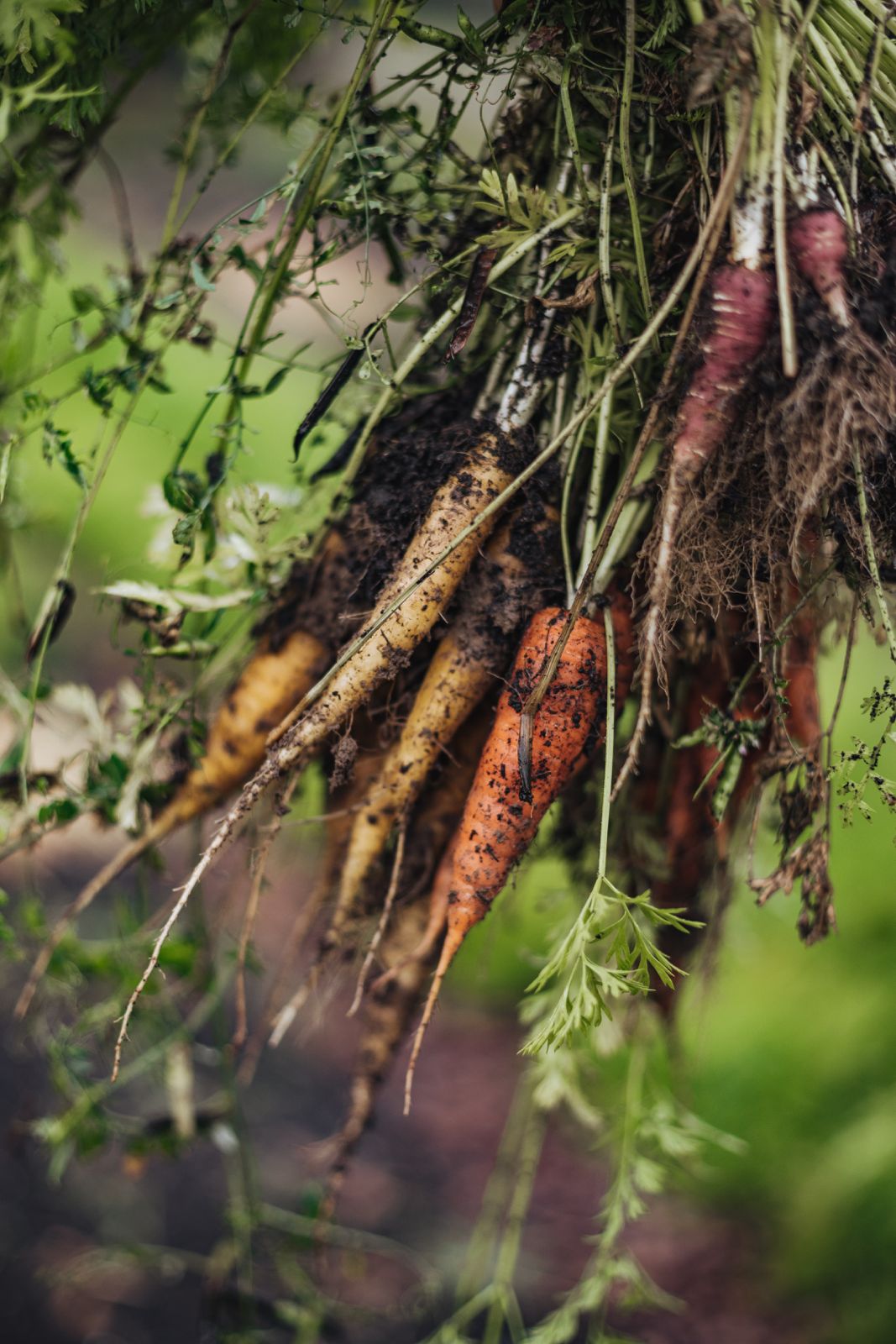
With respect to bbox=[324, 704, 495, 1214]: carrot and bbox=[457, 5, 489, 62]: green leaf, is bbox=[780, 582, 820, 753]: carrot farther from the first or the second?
bbox=[457, 5, 489, 62]: green leaf

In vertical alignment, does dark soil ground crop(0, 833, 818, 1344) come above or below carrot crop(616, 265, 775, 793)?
below

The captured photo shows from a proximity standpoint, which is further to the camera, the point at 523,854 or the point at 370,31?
the point at 523,854

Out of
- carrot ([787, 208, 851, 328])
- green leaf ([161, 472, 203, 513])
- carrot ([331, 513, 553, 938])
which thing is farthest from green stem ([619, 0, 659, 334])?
green leaf ([161, 472, 203, 513])

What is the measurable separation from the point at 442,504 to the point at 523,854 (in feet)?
1.27

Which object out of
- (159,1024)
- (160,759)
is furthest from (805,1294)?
(160,759)

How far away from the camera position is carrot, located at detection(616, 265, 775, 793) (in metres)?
0.81

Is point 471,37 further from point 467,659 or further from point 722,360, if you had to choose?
Answer: point 467,659

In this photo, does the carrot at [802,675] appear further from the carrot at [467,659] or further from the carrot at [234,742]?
the carrot at [234,742]

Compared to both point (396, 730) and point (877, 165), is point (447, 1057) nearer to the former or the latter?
point (396, 730)

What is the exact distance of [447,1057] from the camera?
3100mm

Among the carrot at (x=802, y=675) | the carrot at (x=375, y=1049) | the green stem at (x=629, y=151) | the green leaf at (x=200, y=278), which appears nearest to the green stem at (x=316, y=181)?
the green leaf at (x=200, y=278)

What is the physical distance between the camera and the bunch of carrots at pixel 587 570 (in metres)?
0.81

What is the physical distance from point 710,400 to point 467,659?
35 cm

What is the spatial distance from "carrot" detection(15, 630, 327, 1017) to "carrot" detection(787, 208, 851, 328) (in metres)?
0.63
